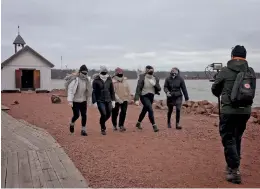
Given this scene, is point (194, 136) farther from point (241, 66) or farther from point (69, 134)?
point (241, 66)

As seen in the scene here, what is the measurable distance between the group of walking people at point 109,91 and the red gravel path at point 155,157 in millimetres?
609

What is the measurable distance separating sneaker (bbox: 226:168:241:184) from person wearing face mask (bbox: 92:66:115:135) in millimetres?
4433

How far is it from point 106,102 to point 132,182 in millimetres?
4331

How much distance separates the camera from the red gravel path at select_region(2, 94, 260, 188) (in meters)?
5.38

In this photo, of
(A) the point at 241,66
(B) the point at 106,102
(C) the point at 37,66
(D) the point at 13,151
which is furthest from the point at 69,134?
(C) the point at 37,66

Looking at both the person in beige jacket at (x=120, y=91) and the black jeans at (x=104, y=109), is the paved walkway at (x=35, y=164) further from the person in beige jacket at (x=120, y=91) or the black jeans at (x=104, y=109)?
the person in beige jacket at (x=120, y=91)

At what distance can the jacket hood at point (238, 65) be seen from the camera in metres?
5.41

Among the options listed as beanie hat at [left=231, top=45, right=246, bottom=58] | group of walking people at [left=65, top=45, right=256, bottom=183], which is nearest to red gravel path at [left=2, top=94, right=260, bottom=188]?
group of walking people at [left=65, top=45, right=256, bottom=183]

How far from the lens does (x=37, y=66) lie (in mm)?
31016

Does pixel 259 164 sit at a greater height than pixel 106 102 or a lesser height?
lesser

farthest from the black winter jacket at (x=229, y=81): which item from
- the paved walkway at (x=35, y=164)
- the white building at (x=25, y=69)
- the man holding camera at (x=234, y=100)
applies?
the white building at (x=25, y=69)

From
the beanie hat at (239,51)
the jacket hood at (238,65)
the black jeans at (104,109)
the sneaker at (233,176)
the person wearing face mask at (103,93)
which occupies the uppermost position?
the beanie hat at (239,51)

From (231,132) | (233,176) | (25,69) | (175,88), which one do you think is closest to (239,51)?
(231,132)

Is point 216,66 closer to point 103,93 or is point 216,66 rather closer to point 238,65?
point 238,65
